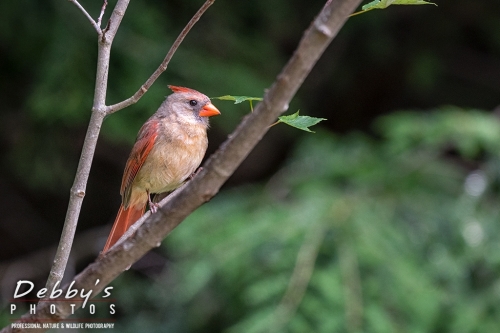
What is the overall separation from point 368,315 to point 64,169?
2.54 meters

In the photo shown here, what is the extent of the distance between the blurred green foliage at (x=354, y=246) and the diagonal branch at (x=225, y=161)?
2.03m

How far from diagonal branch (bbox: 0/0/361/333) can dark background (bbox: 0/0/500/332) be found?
9.15ft

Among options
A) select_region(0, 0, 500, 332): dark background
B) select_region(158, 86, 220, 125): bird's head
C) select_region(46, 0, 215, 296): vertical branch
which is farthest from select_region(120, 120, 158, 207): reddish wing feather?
select_region(0, 0, 500, 332): dark background

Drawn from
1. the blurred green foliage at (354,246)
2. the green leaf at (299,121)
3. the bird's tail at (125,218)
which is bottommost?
the blurred green foliage at (354,246)

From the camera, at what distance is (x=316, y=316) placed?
3297mm

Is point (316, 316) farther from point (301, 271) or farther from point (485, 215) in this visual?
point (485, 215)

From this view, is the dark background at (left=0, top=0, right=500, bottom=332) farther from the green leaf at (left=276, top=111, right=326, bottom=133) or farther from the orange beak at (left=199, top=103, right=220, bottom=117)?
the green leaf at (left=276, top=111, right=326, bottom=133)

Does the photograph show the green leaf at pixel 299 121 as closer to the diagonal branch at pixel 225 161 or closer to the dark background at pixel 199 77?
the diagonal branch at pixel 225 161

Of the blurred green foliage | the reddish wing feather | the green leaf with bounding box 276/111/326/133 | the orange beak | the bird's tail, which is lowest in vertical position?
the blurred green foliage

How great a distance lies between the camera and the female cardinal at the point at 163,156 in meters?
2.38

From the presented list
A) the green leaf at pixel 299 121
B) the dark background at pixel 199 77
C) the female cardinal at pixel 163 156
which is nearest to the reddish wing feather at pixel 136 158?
the female cardinal at pixel 163 156

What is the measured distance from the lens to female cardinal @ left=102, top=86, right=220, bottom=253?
2.38 meters

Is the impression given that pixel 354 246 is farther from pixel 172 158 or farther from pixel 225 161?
pixel 225 161

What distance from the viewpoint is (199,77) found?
4383mm
